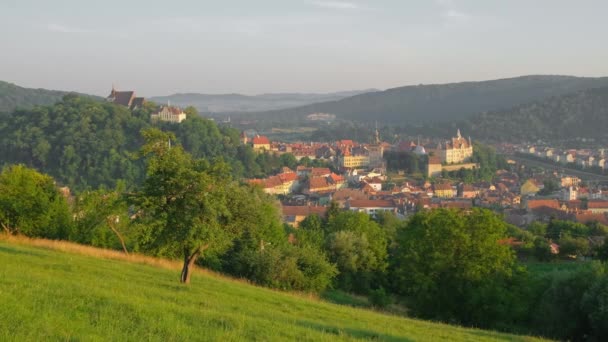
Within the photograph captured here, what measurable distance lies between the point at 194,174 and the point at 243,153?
77603mm

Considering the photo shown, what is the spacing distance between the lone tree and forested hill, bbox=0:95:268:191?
60002 mm

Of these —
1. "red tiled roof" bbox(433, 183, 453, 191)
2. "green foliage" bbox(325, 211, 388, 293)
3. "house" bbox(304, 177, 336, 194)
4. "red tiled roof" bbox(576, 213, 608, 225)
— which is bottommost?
"house" bbox(304, 177, 336, 194)

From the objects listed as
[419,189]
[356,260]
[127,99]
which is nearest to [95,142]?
[127,99]

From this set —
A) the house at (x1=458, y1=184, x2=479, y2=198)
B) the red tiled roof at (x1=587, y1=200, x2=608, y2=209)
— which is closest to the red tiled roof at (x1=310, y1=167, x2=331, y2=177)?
the house at (x1=458, y1=184, x2=479, y2=198)

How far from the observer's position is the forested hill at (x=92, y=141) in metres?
77.9

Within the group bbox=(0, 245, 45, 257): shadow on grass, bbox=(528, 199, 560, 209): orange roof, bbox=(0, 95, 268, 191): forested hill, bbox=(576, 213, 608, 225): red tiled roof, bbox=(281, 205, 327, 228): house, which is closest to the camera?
bbox=(0, 245, 45, 257): shadow on grass

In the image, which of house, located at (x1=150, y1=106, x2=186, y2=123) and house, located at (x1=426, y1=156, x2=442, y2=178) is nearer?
house, located at (x1=150, y1=106, x2=186, y2=123)

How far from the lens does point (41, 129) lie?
8725cm

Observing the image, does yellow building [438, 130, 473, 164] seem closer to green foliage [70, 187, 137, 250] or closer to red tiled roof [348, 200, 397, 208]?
red tiled roof [348, 200, 397, 208]

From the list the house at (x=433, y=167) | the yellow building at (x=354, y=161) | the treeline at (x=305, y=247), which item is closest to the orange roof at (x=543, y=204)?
the house at (x=433, y=167)

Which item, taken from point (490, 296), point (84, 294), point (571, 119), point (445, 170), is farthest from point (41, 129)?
point (571, 119)

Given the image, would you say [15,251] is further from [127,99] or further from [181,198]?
[127,99]

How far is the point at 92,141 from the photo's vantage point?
83562 mm

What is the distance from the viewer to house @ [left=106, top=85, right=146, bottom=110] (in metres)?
104
